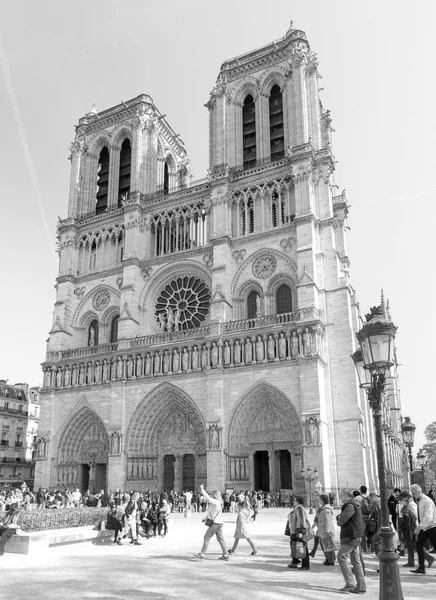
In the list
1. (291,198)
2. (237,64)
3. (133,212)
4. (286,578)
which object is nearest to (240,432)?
(291,198)

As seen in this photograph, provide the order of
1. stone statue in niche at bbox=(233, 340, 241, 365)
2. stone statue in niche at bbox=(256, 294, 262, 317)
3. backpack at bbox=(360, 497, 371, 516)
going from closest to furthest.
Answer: backpack at bbox=(360, 497, 371, 516), stone statue in niche at bbox=(233, 340, 241, 365), stone statue in niche at bbox=(256, 294, 262, 317)

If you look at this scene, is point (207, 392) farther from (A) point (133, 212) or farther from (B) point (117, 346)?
(A) point (133, 212)

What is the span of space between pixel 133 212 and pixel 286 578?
30.2m

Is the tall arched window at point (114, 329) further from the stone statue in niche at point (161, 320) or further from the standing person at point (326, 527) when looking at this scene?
the standing person at point (326, 527)

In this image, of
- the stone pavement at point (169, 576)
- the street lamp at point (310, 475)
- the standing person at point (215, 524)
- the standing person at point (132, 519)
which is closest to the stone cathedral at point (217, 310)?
the street lamp at point (310, 475)

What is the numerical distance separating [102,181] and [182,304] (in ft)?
43.4

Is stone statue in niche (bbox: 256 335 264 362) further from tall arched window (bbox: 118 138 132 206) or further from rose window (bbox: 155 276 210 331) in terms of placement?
tall arched window (bbox: 118 138 132 206)

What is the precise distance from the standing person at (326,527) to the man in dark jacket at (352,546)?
54.3 inches

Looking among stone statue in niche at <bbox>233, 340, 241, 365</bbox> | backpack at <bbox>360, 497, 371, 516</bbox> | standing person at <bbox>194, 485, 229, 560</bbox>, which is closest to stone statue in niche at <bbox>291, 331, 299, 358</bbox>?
stone statue in niche at <bbox>233, 340, 241, 365</bbox>

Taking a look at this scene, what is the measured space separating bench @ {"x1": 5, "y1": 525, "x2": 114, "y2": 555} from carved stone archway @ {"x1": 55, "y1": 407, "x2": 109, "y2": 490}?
20.1 meters

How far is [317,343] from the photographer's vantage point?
1075 inches

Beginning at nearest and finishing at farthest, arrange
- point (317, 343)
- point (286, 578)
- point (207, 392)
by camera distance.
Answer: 1. point (286, 578)
2. point (317, 343)
3. point (207, 392)

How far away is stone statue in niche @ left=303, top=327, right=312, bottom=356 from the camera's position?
27.2 meters

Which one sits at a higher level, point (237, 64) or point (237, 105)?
point (237, 64)
